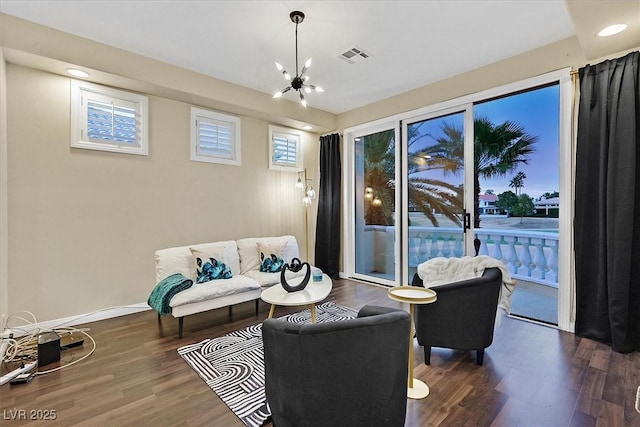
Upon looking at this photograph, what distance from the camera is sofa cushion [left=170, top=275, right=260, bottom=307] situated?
2.89 metres

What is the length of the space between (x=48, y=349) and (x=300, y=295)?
2073mm

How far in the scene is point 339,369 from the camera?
4.41 ft

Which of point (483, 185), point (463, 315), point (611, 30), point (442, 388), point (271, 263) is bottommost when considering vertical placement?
point (442, 388)

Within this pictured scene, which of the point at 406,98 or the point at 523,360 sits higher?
the point at 406,98

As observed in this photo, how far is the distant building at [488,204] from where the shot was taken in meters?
3.68

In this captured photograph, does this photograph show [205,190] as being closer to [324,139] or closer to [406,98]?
[324,139]

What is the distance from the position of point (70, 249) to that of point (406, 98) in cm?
460

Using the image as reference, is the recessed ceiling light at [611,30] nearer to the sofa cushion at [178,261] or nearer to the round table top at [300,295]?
the round table top at [300,295]

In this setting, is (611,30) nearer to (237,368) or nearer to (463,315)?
(463,315)

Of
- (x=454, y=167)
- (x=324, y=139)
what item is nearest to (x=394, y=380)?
(x=454, y=167)

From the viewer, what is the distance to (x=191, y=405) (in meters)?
1.90

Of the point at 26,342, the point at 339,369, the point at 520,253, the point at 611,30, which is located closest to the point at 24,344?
the point at 26,342

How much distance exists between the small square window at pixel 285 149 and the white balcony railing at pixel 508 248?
2.27 meters

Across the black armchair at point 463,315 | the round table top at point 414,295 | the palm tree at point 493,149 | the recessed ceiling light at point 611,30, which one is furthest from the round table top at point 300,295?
the recessed ceiling light at point 611,30
